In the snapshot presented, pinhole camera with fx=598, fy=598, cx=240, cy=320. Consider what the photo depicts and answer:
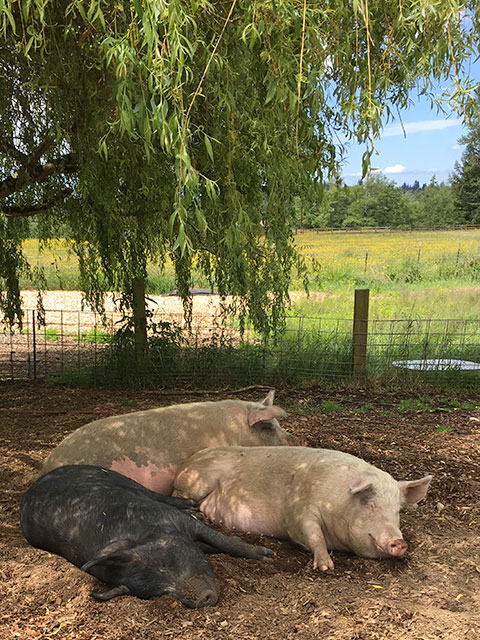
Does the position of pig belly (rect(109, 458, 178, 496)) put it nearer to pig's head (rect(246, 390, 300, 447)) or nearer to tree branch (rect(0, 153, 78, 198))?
pig's head (rect(246, 390, 300, 447))

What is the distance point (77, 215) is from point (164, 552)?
3950mm

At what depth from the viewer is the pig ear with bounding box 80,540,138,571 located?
2641mm

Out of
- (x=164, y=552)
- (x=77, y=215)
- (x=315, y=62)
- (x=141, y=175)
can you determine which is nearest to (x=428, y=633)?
(x=164, y=552)

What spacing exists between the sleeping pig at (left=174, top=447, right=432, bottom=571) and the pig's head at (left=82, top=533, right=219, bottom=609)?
672mm

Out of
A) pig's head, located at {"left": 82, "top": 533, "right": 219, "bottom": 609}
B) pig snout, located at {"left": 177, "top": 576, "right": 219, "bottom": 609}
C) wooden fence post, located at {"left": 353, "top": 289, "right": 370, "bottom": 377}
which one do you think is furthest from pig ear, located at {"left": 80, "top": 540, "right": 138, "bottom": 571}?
wooden fence post, located at {"left": 353, "top": 289, "right": 370, "bottom": 377}

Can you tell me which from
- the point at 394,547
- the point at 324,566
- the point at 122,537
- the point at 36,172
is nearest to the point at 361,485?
the point at 394,547

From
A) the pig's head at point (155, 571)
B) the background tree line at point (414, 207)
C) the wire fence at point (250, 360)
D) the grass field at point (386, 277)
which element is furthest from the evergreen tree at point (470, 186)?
the pig's head at point (155, 571)

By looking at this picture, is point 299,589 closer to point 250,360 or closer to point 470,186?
point 250,360

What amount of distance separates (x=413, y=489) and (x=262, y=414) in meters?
1.24

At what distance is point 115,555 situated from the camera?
8.76 ft

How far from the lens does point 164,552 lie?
9.00 feet

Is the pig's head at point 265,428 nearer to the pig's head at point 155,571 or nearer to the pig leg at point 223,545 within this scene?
the pig leg at point 223,545

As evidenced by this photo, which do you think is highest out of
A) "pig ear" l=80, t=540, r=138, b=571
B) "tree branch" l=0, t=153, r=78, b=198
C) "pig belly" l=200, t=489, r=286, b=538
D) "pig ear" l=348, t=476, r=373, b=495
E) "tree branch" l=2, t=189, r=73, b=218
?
"tree branch" l=0, t=153, r=78, b=198

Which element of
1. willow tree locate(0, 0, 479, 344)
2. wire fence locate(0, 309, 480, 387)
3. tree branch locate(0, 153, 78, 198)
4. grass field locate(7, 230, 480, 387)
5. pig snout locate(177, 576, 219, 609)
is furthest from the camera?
grass field locate(7, 230, 480, 387)
